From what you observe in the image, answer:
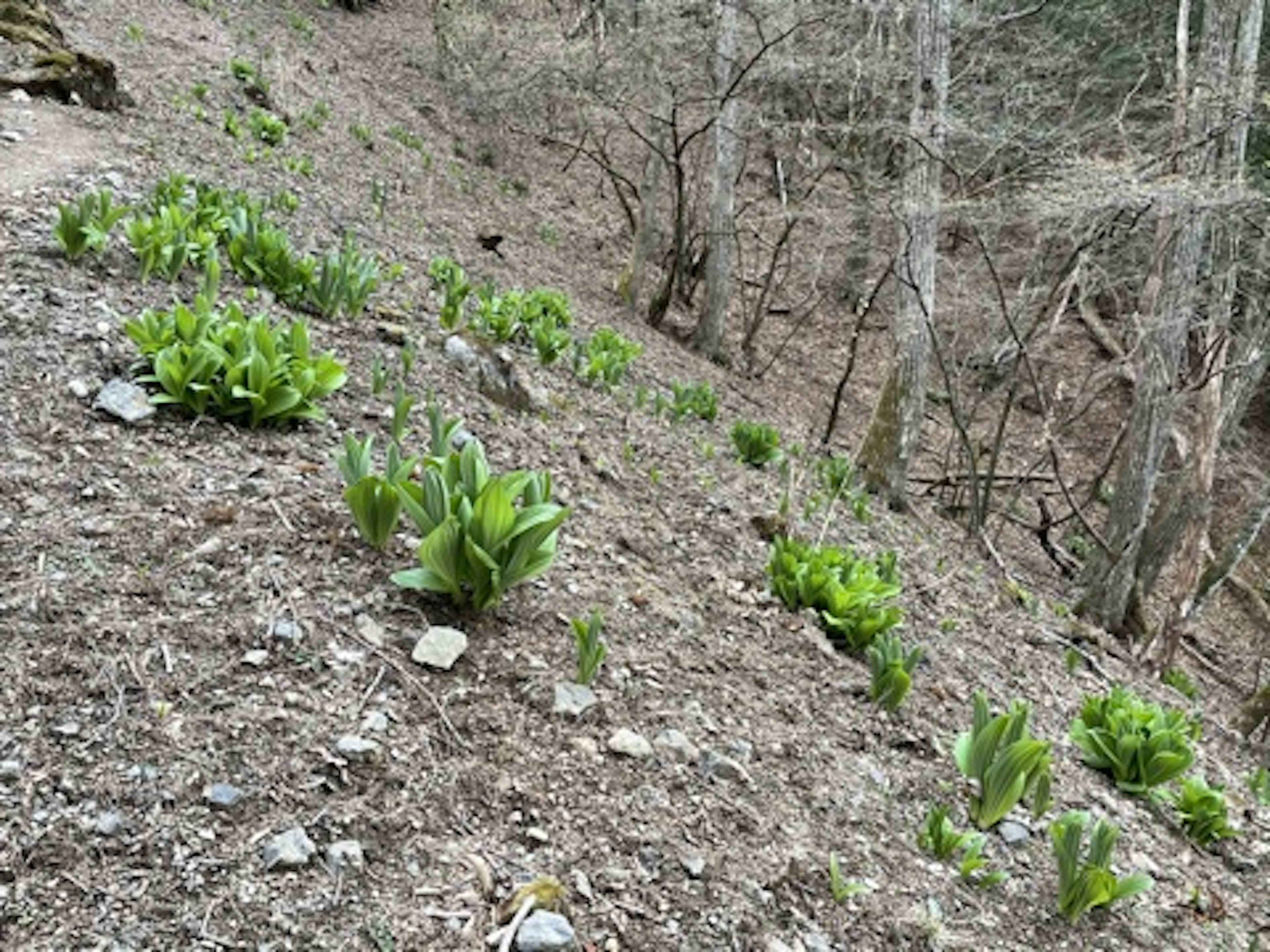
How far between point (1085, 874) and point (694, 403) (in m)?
5.25

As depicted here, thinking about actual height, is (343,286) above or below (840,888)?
above

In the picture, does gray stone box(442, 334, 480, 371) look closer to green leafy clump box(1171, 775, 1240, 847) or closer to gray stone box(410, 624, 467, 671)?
gray stone box(410, 624, 467, 671)

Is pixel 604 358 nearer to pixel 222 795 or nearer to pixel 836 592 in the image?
pixel 836 592

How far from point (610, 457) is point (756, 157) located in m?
19.3

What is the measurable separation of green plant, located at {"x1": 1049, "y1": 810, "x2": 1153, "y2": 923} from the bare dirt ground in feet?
0.38

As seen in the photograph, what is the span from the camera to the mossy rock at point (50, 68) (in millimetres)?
7230

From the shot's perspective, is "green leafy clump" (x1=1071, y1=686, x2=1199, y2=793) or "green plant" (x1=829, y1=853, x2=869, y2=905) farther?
"green leafy clump" (x1=1071, y1=686, x2=1199, y2=793)

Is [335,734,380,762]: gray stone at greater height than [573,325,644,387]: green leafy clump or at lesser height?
greater

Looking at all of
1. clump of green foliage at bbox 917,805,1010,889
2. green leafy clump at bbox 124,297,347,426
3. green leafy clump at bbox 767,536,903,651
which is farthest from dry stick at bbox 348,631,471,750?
green leafy clump at bbox 767,536,903,651

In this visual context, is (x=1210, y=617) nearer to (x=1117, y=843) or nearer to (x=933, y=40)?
(x=933, y=40)

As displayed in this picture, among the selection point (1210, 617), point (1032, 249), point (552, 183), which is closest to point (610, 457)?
point (1032, 249)

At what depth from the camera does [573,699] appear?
285 centimetres

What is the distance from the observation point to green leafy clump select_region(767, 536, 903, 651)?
4.25m

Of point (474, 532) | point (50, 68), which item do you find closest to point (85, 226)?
point (474, 532)
